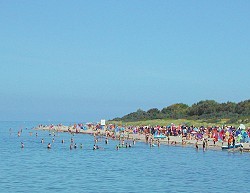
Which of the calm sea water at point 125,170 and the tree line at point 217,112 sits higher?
the tree line at point 217,112

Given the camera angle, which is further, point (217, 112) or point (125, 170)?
point (217, 112)

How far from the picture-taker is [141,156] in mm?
66750

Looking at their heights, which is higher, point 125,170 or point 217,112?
point 217,112

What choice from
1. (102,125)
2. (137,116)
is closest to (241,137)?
(102,125)

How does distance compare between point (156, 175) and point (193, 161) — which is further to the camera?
point (193, 161)

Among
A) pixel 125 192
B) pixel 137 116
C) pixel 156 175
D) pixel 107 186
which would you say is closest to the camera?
pixel 125 192

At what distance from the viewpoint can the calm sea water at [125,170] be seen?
42400mm

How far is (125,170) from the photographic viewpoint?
53.4 m

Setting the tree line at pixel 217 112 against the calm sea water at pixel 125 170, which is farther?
the tree line at pixel 217 112

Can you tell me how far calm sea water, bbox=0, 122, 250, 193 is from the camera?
4240 cm

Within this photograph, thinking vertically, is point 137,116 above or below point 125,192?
above

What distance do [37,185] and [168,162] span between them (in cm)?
1981

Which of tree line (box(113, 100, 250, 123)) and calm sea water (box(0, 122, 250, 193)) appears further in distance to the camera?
tree line (box(113, 100, 250, 123))

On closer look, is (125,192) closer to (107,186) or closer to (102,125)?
(107,186)
